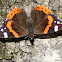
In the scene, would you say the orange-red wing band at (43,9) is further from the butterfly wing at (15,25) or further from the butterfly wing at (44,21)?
the butterfly wing at (15,25)

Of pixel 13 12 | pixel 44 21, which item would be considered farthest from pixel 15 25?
pixel 44 21

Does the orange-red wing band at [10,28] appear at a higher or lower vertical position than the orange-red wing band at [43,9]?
lower

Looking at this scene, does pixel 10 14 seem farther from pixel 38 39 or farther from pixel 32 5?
pixel 38 39

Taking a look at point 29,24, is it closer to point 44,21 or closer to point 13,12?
point 44,21

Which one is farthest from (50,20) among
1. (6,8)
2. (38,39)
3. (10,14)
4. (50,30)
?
(6,8)

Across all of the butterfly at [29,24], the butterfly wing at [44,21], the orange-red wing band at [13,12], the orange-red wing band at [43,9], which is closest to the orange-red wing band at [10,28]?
the butterfly at [29,24]

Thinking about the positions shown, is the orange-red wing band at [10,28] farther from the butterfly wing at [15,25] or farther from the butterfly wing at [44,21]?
the butterfly wing at [44,21]

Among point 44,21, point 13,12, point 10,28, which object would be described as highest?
point 13,12
